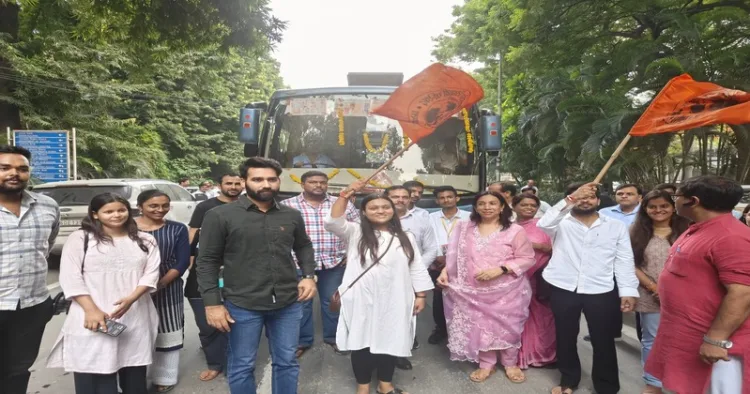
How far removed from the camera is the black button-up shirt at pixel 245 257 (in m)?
2.75

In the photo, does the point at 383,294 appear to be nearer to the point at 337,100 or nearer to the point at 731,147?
the point at 337,100

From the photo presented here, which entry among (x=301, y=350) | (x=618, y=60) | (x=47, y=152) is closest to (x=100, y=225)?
(x=301, y=350)

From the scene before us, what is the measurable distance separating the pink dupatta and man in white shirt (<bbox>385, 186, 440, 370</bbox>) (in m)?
0.62

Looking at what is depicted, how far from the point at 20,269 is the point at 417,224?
309 cm

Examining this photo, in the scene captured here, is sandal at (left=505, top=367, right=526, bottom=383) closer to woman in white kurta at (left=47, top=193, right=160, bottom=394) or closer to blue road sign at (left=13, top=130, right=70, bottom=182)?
woman in white kurta at (left=47, top=193, right=160, bottom=394)

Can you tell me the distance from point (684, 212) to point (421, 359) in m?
2.55

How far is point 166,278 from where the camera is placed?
10.9 feet

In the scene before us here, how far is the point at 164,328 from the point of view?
3439mm

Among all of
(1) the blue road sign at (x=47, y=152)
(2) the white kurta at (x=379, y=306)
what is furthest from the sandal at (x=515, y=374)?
(1) the blue road sign at (x=47, y=152)

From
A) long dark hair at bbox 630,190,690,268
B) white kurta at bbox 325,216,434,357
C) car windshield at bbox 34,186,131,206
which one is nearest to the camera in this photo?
white kurta at bbox 325,216,434,357

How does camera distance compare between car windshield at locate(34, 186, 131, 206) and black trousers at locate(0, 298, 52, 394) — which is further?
car windshield at locate(34, 186, 131, 206)

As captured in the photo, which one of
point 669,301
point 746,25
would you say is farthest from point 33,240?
point 746,25

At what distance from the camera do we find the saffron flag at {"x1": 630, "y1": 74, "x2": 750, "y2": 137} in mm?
2848

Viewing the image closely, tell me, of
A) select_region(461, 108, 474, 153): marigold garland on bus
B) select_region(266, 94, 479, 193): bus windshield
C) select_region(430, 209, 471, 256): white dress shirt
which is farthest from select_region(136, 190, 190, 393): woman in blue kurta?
select_region(461, 108, 474, 153): marigold garland on bus
